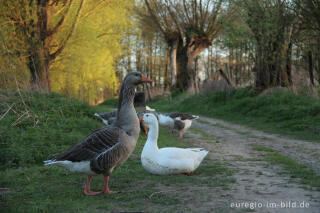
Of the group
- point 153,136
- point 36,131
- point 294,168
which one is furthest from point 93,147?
point 36,131

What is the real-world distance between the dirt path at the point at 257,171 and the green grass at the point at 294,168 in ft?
0.47

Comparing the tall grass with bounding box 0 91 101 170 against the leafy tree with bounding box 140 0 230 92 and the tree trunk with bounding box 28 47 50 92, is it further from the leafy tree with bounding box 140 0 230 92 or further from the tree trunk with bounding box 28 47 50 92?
the leafy tree with bounding box 140 0 230 92

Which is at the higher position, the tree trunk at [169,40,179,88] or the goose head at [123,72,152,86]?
the tree trunk at [169,40,179,88]

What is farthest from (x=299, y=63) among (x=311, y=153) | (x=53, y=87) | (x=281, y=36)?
(x=53, y=87)

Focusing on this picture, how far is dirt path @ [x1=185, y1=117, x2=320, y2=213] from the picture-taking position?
3789 millimetres

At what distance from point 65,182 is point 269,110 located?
1111cm

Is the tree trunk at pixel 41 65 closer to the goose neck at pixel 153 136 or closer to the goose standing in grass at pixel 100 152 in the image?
the goose neck at pixel 153 136

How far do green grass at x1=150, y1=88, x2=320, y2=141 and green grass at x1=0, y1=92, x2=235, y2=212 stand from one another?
5.79 metres

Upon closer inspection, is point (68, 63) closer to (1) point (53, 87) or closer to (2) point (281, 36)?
(1) point (53, 87)

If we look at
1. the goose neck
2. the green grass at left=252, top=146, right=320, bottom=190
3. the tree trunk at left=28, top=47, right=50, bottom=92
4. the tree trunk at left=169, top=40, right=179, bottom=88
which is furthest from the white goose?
the tree trunk at left=169, top=40, right=179, bottom=88

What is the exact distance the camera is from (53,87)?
829 inches

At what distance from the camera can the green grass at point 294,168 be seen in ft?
16.0

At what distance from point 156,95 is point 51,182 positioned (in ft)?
92.7

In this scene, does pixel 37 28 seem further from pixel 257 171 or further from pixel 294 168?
pixel 294 168
